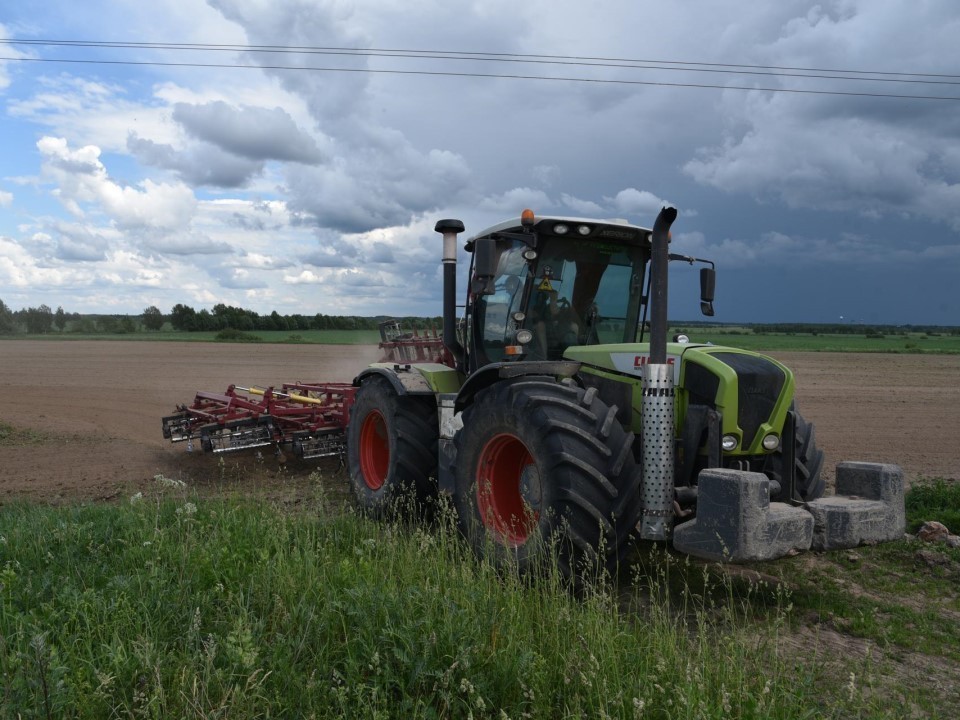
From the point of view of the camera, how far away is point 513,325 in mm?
6324

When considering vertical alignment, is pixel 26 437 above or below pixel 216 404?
below

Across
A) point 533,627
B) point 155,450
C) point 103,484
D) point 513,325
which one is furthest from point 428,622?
point 155,450

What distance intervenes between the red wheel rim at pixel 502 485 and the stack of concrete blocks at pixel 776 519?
1.26 meters

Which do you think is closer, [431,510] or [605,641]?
[605,641]

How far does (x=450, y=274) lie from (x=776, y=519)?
3654mm

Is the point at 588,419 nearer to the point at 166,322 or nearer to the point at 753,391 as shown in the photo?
the point at 753,391

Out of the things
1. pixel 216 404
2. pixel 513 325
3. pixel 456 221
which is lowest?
pixel 216 404

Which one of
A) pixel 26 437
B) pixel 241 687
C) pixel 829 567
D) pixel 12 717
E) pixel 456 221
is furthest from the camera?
pixel 26 437

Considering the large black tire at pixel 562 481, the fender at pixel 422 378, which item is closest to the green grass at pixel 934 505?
the large black tire at pixel 562 481

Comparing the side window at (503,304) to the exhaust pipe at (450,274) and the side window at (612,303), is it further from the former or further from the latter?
the side window at (612,303)

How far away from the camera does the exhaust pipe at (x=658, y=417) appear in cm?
484

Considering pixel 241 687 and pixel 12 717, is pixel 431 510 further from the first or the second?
pixel 12 717

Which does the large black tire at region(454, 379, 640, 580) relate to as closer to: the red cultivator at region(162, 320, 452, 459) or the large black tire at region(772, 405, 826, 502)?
the large black tire at region(772, 405, 826, 502)

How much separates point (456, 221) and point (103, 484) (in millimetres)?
5475
